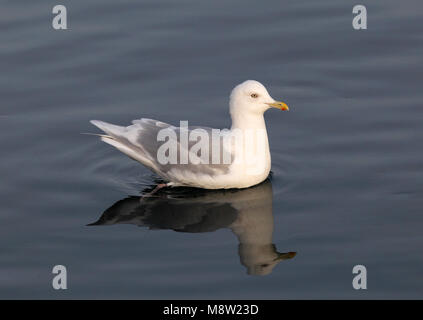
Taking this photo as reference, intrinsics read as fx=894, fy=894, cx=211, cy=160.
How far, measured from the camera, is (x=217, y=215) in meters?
11.1

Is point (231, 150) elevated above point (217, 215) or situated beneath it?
elevated above

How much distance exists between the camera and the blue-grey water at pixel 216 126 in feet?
32.1

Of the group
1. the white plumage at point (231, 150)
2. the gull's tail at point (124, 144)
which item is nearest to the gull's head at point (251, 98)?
the white plumage at point (231, 150)

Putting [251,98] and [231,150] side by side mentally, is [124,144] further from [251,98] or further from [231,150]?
[251,98]

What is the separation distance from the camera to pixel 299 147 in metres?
12.7

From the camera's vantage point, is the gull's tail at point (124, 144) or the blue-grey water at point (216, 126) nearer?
the blue-grey water at point (216, 126)

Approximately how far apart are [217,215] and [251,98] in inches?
66.7

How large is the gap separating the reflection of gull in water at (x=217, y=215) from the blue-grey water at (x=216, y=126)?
26mm

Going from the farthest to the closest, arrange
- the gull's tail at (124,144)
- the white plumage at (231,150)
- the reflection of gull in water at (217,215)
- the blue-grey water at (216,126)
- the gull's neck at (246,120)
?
the gull's tail at (124,144) → the gull's neck at (246,120) → the white plumage at (231,150) → the reflection of gull in water at (217,215) → the blue-grey water at (216,126)

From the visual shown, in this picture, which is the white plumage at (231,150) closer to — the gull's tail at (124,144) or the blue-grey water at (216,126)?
the gull's tail at (124,144)

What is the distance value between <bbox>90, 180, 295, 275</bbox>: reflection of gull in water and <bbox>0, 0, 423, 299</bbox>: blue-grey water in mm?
26

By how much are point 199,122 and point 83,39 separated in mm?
3791

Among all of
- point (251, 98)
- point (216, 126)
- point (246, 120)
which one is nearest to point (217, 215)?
point (246, 120)

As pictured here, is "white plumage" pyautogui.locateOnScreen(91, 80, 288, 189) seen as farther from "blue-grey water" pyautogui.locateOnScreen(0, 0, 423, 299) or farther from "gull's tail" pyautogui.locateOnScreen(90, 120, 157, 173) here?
"blue-grey water" pyautogui.locateOnScreen(0, 0, 423, 299)
